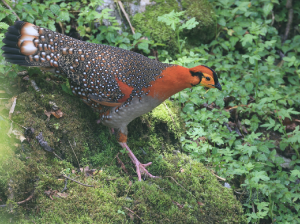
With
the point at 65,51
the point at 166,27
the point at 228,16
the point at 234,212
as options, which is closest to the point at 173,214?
the point at 234,212

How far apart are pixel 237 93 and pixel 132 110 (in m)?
2.41

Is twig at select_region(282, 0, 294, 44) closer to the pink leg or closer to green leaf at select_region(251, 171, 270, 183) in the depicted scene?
green leaf at select_region(251, 171, 270, 183)

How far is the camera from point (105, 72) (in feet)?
11.7

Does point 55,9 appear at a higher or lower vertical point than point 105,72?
higher

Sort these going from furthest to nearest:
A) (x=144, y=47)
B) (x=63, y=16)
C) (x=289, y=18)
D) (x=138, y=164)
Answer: (x=289, y=18) → (x=144, y=47) → (x=63, y=16) → (x=138, y=164)

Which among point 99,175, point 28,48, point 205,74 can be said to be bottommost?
point 99,175

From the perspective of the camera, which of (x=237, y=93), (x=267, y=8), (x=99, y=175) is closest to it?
(x=99, y=175)

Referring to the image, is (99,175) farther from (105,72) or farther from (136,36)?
(136,36)

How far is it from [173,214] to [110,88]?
167cm

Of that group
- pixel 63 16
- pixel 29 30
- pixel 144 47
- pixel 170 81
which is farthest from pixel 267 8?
pixel 29 30

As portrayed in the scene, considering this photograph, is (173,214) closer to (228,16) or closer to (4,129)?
(4,129)

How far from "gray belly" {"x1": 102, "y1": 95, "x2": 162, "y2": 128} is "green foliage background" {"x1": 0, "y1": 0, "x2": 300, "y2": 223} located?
624 mm

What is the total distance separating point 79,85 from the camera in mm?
3674

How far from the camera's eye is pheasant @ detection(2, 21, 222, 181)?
3572mm
